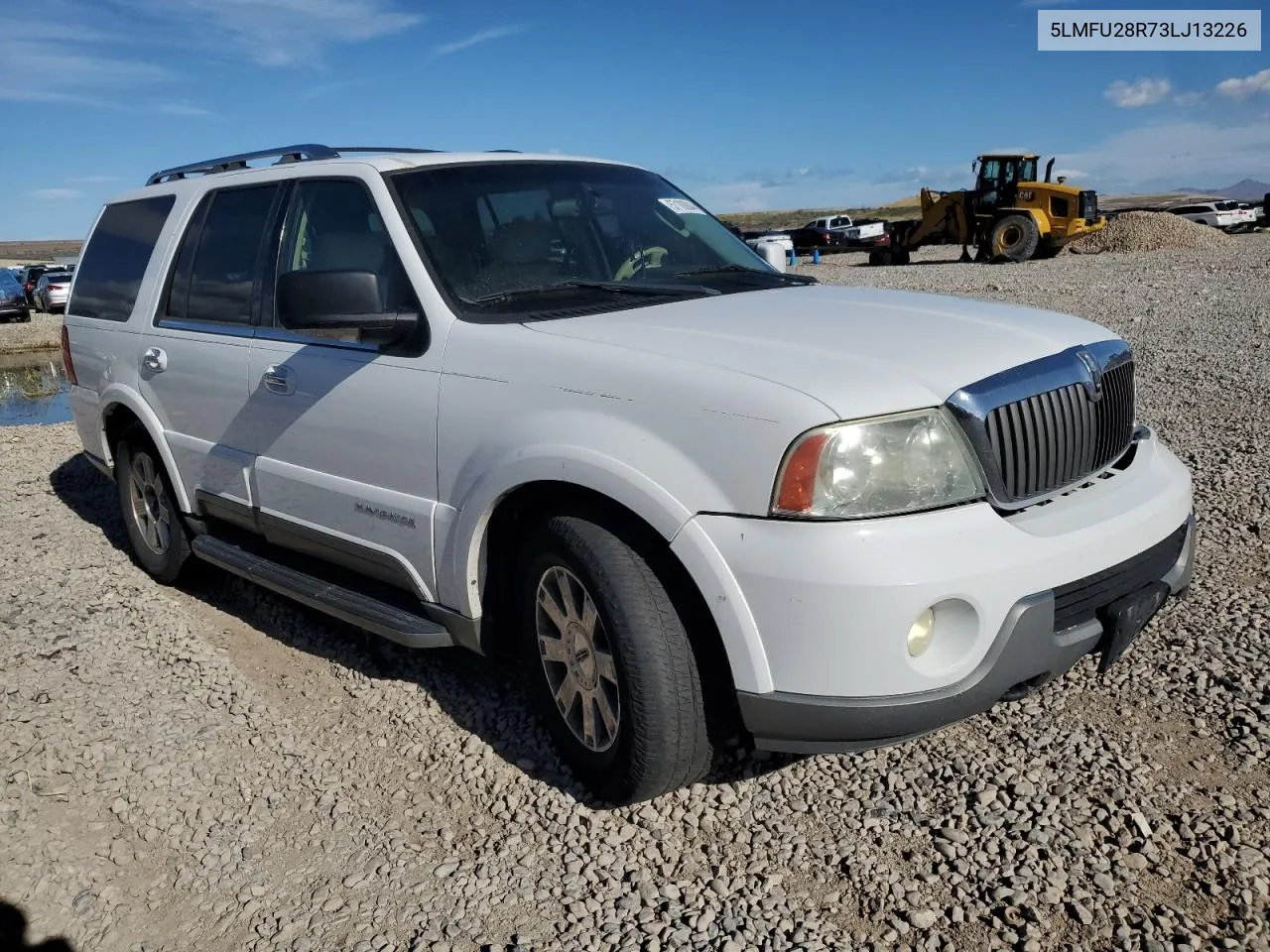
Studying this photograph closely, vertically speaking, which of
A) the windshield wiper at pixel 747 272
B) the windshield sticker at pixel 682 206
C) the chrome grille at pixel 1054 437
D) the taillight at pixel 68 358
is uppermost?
the windshield sticker at pixel 682 206

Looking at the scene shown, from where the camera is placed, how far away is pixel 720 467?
2672 mm

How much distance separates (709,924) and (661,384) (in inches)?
55.7

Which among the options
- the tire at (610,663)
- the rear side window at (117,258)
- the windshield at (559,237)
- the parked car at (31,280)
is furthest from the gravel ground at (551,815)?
the parked car at (31,280)

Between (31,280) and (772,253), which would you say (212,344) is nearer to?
(772,253)

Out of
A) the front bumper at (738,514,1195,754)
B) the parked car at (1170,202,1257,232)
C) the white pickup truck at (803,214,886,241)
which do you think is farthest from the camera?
the white pickup truck at (803,214,886,241)

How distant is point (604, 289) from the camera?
364 centimetres

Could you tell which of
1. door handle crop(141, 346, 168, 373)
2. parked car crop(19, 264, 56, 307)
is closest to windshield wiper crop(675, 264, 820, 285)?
door handle crop(141, 346, 168, 373)

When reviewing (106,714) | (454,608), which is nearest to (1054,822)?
(454,608)

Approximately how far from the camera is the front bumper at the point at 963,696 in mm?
2623

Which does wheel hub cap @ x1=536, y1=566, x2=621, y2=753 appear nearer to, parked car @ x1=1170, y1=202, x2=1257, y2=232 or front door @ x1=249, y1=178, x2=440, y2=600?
front door @ x1=249, y1=178, x2=440, y2=600

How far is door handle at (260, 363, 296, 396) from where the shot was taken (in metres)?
3.95

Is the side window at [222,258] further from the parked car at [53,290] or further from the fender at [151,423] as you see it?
the parked car at [53,290]

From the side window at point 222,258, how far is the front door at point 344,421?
0.21 metres

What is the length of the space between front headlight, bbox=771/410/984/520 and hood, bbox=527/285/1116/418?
57mm
